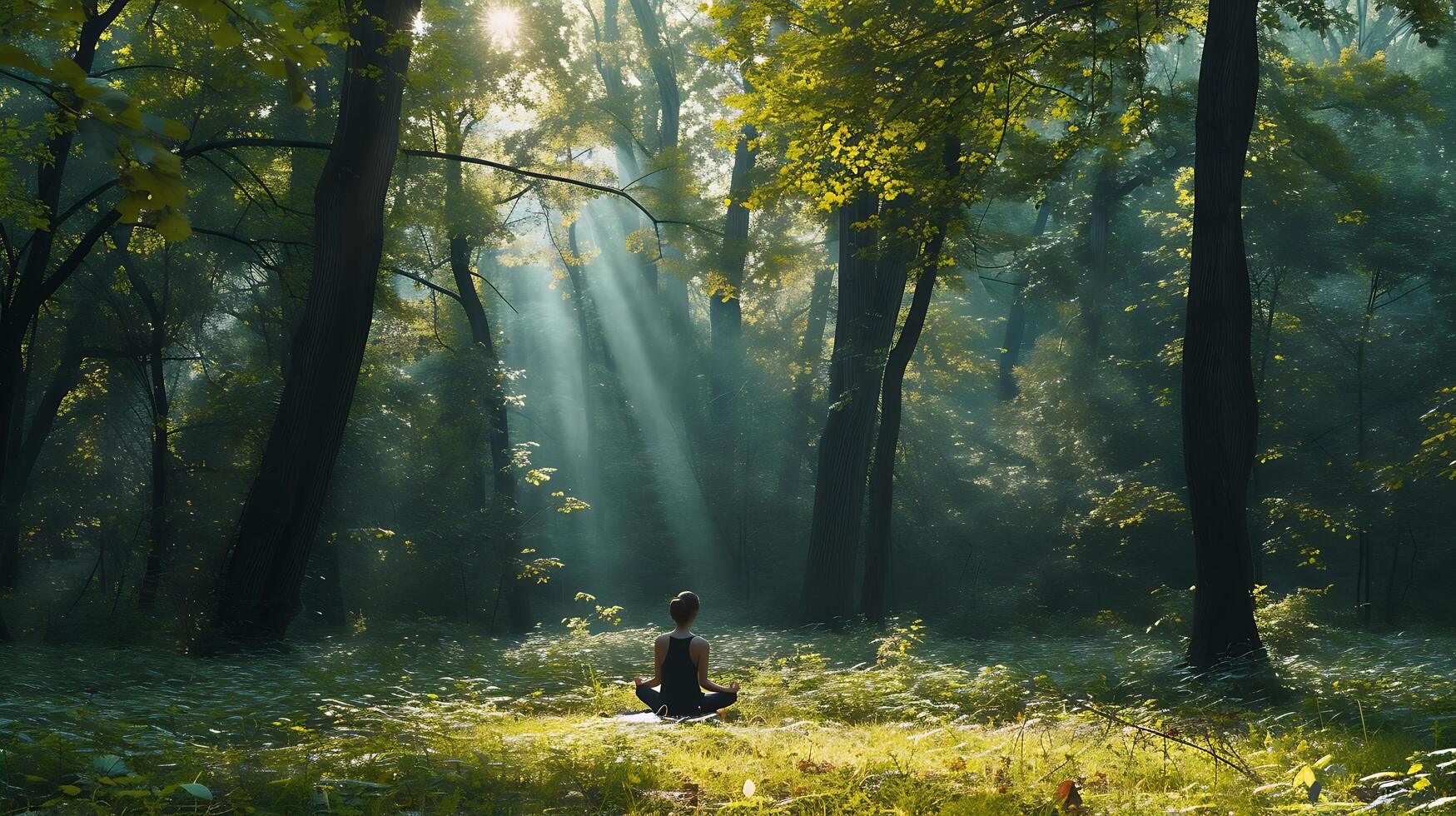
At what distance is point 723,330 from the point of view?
2892 centimetres

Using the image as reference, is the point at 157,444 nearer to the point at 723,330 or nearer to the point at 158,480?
the point at 158,480

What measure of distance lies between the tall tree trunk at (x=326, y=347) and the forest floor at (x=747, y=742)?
764mm

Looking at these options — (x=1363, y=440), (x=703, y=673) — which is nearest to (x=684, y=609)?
(x=703, y=673)

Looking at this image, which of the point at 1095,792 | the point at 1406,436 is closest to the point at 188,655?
the point at 1095,792

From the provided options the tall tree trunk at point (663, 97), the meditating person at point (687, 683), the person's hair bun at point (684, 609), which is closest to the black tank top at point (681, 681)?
the meditating person at point (687, 683)

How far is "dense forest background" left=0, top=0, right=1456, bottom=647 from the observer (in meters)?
9.76

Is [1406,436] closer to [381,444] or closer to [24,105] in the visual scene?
[381,444]

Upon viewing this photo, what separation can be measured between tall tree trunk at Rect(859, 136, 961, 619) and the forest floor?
5683 mm

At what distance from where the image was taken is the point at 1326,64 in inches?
736

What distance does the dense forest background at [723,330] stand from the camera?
32.0 feet

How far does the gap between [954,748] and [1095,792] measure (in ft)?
2.74

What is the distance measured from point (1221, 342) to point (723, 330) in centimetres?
2129

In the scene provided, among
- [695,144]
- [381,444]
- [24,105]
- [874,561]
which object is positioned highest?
[695,144]

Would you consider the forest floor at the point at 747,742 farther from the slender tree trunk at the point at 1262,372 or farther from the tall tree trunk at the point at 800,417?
the tall tree trunk at the point at 800,417
